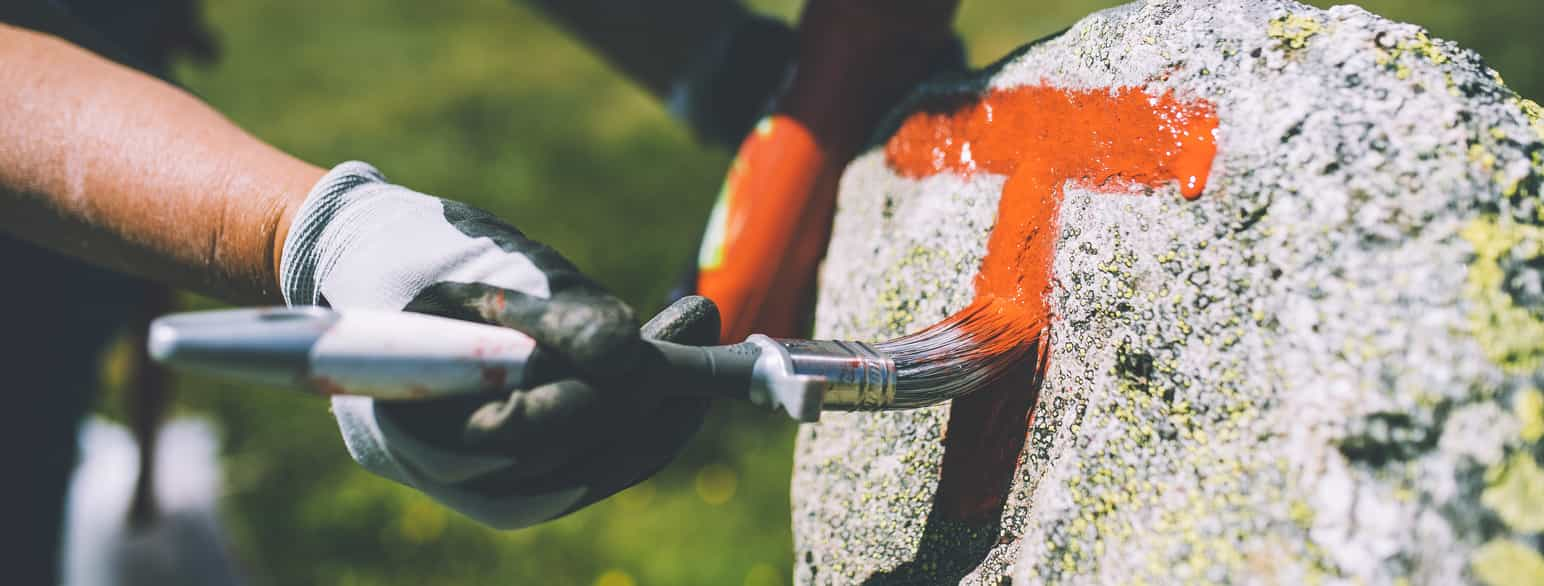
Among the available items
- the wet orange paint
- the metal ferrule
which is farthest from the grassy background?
the metal ferrule

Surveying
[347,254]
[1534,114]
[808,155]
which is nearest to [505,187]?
[808,155]

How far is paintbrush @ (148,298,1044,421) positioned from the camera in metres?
0.83

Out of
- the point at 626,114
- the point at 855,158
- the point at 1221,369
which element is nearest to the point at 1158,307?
the point at 1221,369

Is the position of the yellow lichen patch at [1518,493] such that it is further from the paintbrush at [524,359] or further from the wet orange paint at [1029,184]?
the paintbrush at [524,359]

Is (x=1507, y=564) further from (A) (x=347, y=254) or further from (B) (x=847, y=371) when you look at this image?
(A) (x=347, y=254)

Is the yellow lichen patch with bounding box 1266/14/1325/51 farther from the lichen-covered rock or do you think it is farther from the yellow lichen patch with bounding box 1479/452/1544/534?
the yellow lichen patch with bounding box 1479/452/1544/534

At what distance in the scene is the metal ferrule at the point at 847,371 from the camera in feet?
3.45

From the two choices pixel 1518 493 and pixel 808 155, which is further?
pixel 808 155

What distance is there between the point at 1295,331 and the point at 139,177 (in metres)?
1.33

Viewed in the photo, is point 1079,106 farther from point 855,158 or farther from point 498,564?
point 498,564

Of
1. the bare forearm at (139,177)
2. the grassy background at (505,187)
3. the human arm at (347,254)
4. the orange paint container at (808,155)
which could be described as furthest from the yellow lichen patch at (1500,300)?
the grassy background at (505,187)

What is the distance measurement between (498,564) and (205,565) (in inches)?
43.4

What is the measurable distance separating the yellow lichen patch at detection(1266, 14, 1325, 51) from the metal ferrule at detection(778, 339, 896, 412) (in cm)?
51

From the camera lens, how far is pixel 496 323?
1009 millimetres
